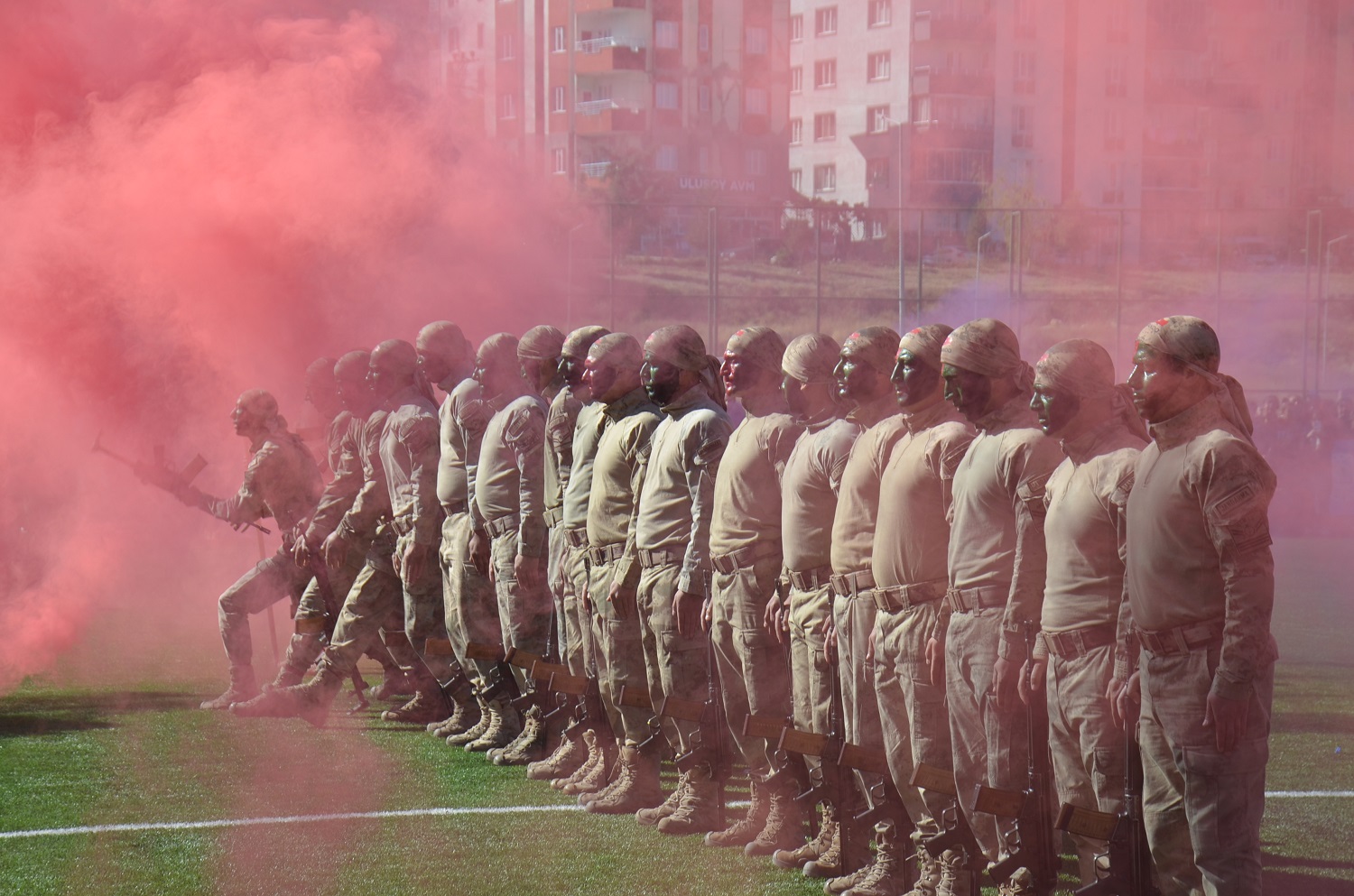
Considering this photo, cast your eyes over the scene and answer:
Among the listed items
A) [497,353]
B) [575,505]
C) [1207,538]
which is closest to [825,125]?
[497,353]

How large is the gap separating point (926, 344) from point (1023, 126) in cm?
434

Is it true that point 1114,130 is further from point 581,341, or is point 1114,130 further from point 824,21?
point 824,21

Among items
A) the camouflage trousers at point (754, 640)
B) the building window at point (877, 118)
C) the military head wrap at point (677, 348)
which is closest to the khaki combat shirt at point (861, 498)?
the camouflage trousers at point (754, 640)

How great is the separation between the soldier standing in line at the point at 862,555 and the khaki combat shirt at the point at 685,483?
914mm

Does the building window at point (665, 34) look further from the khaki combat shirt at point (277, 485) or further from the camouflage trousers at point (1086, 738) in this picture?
the camouflage trousers at point (1086, 738)

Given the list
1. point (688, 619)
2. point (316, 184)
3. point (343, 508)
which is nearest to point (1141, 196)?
point (688, 619)

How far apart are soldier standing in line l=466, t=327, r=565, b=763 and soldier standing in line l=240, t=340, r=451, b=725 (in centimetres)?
72

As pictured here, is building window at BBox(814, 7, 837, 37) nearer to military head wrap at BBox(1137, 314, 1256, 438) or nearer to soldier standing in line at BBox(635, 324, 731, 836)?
soldier standing in line at BBox(635, 324, 731, 836)

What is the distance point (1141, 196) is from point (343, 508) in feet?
17.6

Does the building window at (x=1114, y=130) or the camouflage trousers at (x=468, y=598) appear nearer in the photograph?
the building window at (x=1114, y=130)

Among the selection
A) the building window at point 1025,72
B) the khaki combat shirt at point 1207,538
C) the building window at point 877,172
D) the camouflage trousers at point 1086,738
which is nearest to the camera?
A: the khaki combat shirt at point 1207,538

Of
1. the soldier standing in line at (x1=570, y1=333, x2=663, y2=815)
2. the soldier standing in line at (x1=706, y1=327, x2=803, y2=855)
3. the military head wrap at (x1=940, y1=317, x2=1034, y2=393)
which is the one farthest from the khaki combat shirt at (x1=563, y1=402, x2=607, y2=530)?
the military head wrap at (x1=940, y1=317, x2=1034, y2=393)

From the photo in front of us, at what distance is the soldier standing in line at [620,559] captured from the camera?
7805 millimetres

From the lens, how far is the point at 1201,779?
4.75m
